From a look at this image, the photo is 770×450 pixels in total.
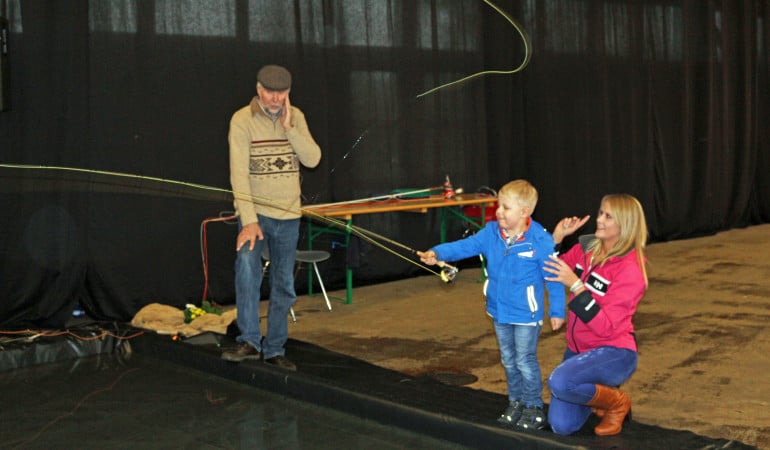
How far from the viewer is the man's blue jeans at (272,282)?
433cm

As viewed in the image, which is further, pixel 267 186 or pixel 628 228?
pixel 267 186

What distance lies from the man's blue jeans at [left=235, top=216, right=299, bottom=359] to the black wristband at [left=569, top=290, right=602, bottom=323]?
162 centimetres

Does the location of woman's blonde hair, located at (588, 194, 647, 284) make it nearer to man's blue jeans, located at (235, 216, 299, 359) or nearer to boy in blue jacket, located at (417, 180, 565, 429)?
boy in blue jacket, located at (417, 180, 565, 429)

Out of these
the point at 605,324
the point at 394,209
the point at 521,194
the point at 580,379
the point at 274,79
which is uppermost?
the point at 274,79

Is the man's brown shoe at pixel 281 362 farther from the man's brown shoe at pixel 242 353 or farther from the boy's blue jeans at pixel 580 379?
the boy's blue jeans at pixel 580 379

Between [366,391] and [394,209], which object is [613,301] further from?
[394,209]

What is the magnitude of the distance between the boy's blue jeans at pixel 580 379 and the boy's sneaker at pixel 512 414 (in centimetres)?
14

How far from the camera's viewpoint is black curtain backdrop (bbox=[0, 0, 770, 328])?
5.84 metres

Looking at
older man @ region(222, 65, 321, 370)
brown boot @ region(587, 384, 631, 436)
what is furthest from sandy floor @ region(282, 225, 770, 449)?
older man @ region(222, 65, 321, 370)

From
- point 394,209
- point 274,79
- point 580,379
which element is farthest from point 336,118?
point 580,379

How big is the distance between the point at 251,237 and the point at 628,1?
6.58 meters

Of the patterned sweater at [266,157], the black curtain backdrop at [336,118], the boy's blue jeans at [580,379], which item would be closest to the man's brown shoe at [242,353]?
the patterned sweater at [266,157]

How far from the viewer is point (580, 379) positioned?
126 inches

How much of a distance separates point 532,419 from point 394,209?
3.37 m
